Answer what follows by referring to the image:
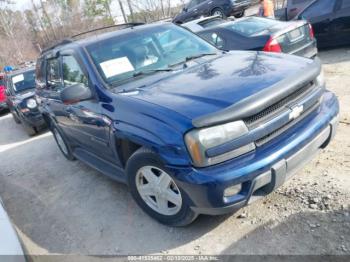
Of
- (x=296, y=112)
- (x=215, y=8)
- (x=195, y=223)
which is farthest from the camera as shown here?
(x=215, y=8)

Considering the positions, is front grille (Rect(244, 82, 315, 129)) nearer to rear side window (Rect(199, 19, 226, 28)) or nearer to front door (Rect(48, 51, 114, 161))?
front door (Rect(48, 51, 114, 161))

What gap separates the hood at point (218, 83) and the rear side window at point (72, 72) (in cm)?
95

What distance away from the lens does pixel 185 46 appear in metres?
4.25

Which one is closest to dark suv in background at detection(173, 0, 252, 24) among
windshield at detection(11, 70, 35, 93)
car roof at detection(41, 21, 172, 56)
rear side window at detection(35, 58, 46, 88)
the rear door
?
the rear door

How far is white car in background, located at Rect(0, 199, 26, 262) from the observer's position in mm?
2488

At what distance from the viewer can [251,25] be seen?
289 inches

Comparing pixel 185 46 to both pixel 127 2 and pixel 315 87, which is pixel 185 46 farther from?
pixel 127 2

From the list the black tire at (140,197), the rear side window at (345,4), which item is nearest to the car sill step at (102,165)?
the black tire at (140,197)

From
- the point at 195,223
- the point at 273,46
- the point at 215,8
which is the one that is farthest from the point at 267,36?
the point at 215,8

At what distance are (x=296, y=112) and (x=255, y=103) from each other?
52 cm

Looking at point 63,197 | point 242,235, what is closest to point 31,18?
point 63,197

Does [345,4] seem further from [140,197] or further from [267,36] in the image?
[140,197]

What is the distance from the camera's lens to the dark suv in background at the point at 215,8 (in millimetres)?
16078

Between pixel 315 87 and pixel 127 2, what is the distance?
83.1 ft
